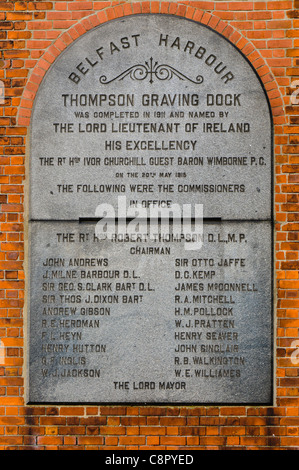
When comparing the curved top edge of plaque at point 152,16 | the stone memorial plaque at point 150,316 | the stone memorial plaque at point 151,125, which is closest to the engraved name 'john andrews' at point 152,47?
the stone memorial plaque at point 151,125

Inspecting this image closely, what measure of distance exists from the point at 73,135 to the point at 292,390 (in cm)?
247

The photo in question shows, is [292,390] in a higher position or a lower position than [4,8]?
lower

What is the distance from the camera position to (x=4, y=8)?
3580 mm

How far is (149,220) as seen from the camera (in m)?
3.48

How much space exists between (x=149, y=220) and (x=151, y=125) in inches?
27.8

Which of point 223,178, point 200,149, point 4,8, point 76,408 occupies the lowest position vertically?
point 76,408

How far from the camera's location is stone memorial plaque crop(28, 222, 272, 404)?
11.3ft

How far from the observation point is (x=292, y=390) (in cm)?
344

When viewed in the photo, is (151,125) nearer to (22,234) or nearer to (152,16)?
(152,16)

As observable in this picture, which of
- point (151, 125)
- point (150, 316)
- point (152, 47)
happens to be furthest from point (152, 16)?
point (150, 316)

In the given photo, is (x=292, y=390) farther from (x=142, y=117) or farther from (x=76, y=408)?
(x=142, y=117)

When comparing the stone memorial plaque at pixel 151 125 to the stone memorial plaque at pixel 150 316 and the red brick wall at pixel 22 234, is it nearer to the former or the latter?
the red brick wall at pixel 22 234

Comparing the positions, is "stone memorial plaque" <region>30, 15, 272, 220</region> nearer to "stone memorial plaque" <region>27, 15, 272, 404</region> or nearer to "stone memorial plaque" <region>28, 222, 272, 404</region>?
"stone memorial plaque" <region>27, 15, 272, 404</region>
